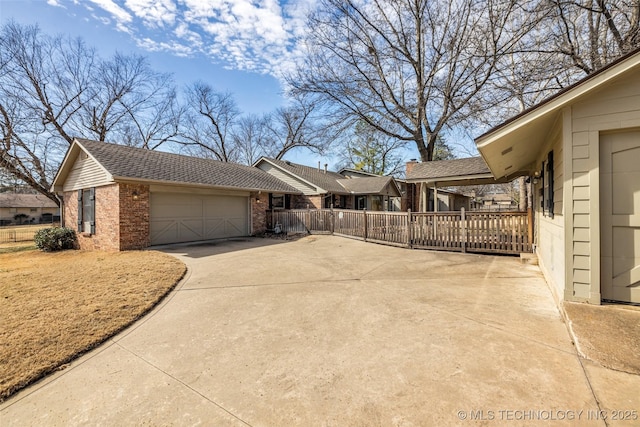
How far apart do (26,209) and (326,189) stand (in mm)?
Answer: 49298

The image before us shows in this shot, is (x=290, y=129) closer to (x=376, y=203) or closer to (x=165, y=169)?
(x=376, y=203)

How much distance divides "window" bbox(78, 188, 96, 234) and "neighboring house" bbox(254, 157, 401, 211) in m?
9.11

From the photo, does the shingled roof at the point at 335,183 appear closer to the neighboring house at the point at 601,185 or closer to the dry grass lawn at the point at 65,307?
the dry grass lawn at the point at 65,307

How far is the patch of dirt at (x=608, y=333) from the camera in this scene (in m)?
2.42

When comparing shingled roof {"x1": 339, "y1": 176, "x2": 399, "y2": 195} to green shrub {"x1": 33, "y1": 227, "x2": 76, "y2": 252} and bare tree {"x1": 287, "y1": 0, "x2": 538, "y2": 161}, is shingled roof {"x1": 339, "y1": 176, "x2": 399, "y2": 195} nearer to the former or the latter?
bare tree {"x1": 287, "y1": 0, "x2": 538, "y2": 161}

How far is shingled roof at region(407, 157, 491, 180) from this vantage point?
11547mm

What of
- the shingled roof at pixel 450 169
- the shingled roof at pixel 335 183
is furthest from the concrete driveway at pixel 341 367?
the shingled roof at pixel 335 183

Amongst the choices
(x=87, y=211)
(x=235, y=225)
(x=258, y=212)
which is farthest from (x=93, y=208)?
(x=258, y=212)

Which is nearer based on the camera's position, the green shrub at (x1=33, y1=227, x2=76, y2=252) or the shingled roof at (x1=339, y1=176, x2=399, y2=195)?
the green shrub at (x1=33, y1=227, x2=76, y2=252)

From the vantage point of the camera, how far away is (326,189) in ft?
57.0

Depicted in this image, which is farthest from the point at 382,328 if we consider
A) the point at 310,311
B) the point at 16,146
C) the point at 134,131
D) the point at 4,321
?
the point at 134,131

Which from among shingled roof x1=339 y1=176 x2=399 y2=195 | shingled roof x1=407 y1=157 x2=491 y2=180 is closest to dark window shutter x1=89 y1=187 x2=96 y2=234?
shingled roof x1=407 y1=157 x2=491 y2=180

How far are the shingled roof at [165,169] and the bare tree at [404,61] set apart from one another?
7.27 metres

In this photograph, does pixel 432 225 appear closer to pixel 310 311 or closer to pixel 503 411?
pixel 310 311
